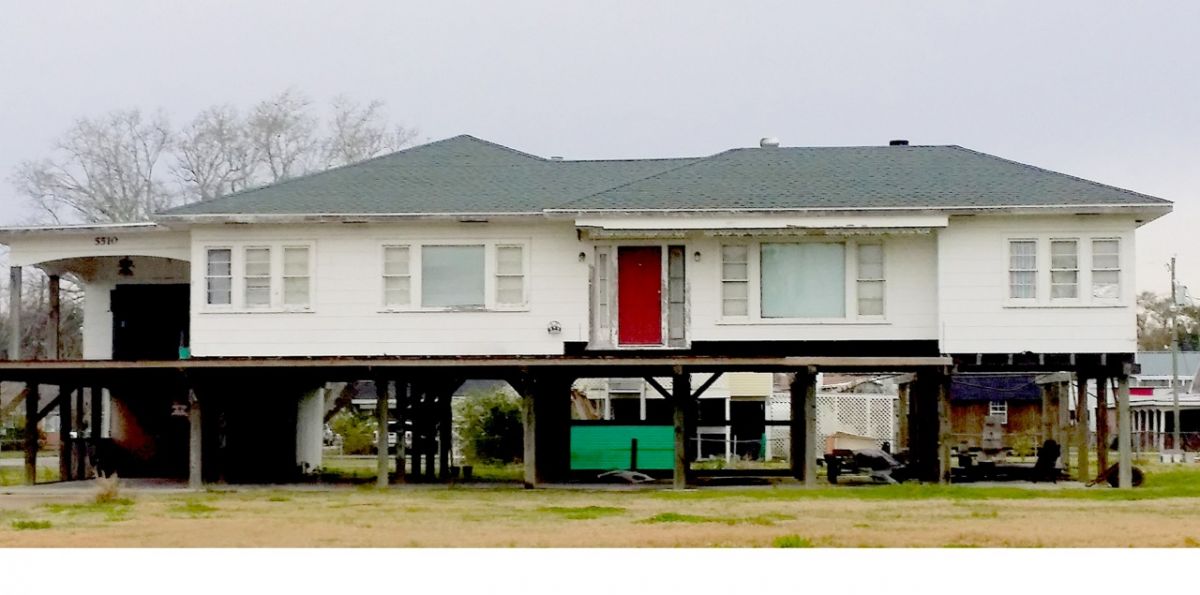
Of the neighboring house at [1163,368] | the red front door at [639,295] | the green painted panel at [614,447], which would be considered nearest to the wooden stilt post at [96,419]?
the green painted panel at [614,447]

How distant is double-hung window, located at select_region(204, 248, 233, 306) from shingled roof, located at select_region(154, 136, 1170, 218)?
2.73 feet

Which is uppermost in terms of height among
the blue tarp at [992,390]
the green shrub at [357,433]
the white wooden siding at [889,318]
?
the white wooden siding at [889,318]

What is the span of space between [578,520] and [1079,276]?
11562mm

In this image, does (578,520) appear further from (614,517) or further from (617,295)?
(617,295)

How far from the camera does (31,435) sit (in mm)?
34969

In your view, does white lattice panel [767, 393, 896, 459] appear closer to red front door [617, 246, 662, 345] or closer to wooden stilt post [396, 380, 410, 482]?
wooden stilt post [396, 380, 410, 482]

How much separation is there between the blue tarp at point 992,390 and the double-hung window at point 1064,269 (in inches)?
958

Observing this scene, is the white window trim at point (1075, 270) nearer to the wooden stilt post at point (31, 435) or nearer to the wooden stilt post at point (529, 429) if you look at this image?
the wooden stilt post at point (529, 429)

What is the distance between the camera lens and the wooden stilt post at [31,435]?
34.2 metres

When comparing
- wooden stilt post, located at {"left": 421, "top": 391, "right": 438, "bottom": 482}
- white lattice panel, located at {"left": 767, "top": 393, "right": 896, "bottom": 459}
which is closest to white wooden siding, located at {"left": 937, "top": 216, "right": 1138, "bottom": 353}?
wooden stilt post, located at {"left": 421, "top": 391, "right": 438, "bottom": 482}

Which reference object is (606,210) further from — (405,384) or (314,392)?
(314,392)

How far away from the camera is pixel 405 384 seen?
32.6 metres
